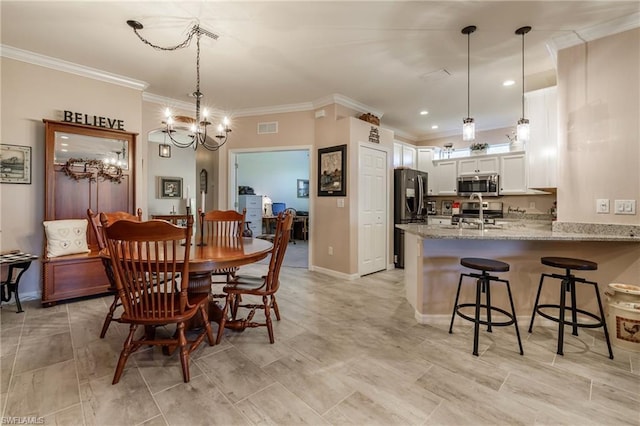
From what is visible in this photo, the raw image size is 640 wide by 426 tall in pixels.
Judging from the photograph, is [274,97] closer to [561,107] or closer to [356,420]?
[561,107]

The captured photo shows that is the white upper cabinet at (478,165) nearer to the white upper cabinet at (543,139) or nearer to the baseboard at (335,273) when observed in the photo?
the white upper cabinet at (543,139)

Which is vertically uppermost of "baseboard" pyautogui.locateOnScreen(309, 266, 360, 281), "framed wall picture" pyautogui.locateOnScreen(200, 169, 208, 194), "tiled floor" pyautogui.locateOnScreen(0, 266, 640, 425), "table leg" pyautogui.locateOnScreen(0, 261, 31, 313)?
"framed wall picture" pyautogui.locateOnScreen(200, 169, 208, 194)

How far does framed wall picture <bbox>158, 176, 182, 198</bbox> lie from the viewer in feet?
22.0

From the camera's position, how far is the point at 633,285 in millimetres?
2457

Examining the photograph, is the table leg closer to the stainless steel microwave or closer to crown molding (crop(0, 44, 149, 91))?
crown molding (crop(0, 44, 149, 91))

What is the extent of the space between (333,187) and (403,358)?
9.38ft

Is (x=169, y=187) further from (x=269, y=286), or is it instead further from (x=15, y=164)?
(x=269, y=286)

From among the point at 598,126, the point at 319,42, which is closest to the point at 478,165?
the point at 598,126

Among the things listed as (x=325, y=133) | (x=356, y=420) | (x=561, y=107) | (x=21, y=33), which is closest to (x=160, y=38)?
(x=21, y=33)

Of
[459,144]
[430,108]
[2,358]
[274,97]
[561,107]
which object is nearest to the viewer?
[2,358]

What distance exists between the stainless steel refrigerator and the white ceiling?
4.32 ft

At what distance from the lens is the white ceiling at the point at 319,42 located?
245 cm

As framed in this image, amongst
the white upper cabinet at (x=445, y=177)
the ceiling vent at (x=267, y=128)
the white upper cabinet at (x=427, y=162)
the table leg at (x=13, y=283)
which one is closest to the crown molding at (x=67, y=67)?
the ceiling vent at (x=267, y=128)

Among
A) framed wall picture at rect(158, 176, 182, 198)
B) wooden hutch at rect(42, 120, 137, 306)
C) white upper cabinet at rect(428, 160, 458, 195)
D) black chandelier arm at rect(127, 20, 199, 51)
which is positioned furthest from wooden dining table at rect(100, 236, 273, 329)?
white upper cabinet at rect(428, 160, 458, 195)
